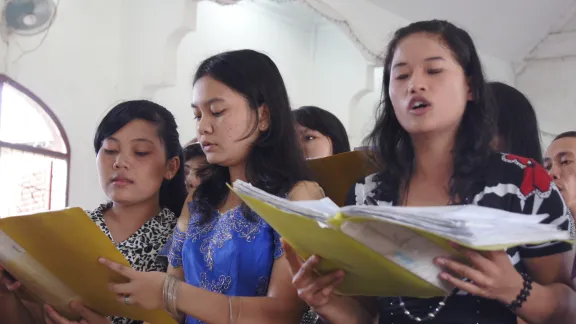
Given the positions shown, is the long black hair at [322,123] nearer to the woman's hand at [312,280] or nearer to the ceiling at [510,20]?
the woman's hand at [312,280]

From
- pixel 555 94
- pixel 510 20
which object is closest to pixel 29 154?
pixel 510 20

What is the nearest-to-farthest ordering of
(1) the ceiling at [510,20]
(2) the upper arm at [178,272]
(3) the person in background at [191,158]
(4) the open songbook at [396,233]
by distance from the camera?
(4) the open songbook at [396,233], (2) the upper arm at [178,272], (3) the person in background at [191,158], (1) the ceiling at [510,20]

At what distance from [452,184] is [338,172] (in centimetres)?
45

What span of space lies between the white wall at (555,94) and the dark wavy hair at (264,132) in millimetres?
4880

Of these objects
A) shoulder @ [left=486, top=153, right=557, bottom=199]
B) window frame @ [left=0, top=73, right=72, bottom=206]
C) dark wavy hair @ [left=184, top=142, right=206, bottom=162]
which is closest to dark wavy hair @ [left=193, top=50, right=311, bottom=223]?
shoulder @ [left=486, top=153, right=557, bottom=199]

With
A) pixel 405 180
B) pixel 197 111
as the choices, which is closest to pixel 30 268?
pixel 197 111

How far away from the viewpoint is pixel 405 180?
1.45 m

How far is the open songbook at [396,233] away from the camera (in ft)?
2.98

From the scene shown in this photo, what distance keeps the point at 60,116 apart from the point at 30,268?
9.44 feet

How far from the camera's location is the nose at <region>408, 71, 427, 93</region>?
133cm

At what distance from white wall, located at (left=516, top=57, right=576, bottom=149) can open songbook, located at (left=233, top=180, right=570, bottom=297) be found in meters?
5.42

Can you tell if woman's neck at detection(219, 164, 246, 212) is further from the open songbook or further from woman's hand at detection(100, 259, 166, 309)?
the open songbook

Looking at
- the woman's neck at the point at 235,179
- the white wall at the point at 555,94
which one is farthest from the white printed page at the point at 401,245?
the white wall at the point at 555,94

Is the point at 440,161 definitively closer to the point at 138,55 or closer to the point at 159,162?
the point at 159,162
